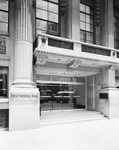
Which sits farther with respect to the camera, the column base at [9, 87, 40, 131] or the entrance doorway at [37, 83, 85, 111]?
the entrance doorway at [37, 83, 85, 111]

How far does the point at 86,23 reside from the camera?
12.2m

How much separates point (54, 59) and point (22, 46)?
2164 mm

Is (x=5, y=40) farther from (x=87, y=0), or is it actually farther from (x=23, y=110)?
(x=87, y=0)

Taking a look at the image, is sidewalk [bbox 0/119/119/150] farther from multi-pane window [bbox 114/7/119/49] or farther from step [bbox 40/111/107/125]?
multi-pane window [bbox 114/7/119/49]

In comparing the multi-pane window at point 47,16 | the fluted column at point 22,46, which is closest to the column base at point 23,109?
the fluted column at point 22,46

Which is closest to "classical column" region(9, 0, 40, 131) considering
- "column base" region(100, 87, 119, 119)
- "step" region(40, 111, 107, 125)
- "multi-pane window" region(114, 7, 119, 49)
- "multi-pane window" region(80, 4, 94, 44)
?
"step" region(40, 111, 107, 125)

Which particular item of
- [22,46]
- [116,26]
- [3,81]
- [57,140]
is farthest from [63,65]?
[116,26]

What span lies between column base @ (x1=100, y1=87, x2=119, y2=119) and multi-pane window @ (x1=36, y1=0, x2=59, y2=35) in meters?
5.86

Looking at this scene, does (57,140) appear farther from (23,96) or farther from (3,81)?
(3,81)

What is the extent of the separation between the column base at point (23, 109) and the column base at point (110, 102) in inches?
220

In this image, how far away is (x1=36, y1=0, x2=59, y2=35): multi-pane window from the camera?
10.1 meters

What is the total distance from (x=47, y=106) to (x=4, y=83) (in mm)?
3984

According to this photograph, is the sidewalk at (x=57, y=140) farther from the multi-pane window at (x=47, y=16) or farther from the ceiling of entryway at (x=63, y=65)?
the multi-pane window at (x=47, y=16)

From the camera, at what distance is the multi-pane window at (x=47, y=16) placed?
33.2ft
